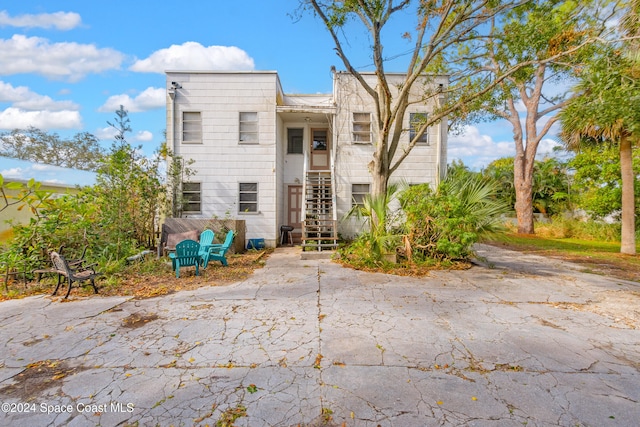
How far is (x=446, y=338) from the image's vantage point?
4070mm

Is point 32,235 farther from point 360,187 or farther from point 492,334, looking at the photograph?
point 360,187

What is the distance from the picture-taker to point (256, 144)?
13.3 m

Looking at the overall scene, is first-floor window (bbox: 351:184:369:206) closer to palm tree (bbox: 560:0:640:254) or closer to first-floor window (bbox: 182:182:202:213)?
first-floor window (bbox: 182:182:202:213)

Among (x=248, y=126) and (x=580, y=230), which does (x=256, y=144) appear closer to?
(x=248, y=126)

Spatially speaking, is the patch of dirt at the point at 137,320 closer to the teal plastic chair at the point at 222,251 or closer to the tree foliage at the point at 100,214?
the tree foliage at the point at 100,214

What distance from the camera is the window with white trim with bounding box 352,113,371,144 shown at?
45.1 ft

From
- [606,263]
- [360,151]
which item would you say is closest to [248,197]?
[360,151]

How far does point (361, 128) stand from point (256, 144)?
441 centimetres

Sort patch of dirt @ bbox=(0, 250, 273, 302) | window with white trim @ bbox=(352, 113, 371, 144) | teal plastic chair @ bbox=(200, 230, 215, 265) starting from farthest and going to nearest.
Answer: window with white trim @ bbox=(352, 113, 371, 144)
teal plastic chair @ bbox=(200, 230, 215, 265)
patch of dirt @ bbox=(0, 250, 273, 302)

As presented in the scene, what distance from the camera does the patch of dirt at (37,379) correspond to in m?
2.87

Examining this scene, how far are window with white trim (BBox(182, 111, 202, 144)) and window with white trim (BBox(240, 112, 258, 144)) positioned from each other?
1.67 m

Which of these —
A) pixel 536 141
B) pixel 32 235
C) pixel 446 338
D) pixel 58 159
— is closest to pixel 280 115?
pixel 32 235

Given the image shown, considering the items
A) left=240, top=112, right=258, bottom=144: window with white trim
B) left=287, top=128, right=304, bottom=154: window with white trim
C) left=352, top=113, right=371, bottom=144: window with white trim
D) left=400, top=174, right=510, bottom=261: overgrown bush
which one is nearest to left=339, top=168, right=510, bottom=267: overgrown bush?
left=400, top=174, right=510, bottom=261: overgrown bush

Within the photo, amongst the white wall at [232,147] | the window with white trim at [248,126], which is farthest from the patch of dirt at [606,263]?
the window with white trim at [248,126]
